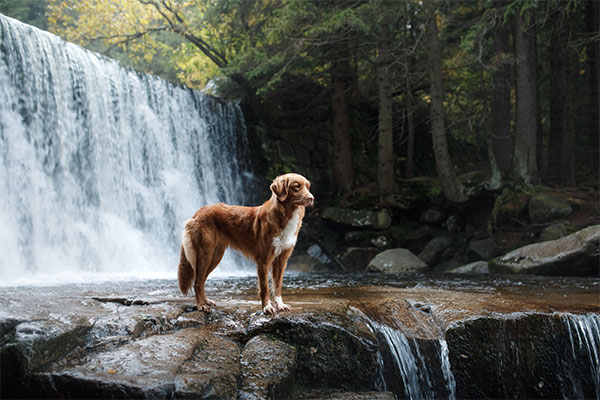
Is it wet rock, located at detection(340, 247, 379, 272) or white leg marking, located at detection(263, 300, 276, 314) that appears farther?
wet rock, located at detection(340, 247, 379, 272)

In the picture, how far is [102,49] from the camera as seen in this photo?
29266 millimetres

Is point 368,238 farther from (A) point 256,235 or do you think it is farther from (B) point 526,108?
(A) point 256,235

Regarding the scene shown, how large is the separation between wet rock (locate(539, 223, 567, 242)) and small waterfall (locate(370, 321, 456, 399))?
7966 mm

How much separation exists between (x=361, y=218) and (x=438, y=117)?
3.87m

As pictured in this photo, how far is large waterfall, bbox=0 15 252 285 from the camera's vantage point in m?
10.1

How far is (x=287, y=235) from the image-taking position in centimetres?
429

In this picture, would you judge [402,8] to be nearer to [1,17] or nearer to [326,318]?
[1,17]

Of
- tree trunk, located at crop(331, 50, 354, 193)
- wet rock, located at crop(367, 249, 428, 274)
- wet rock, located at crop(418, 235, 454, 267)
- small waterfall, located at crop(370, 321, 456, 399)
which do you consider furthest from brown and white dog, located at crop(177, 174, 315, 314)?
tree trunk, located at crop(331, 50, 354, 193)

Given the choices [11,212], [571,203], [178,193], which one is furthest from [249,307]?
[571,203]

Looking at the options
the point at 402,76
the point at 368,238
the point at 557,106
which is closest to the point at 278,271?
the point at 368,238

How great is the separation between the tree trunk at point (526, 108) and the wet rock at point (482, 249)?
2.08 metres

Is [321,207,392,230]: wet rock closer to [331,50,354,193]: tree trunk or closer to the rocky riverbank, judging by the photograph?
[331,50,354,193]: tree trunk

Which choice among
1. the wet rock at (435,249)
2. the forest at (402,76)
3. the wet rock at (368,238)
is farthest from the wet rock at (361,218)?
the wet rock at (435,249)

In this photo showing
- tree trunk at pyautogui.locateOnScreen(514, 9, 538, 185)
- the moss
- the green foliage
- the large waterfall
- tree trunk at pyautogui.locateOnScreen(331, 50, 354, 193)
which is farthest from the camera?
the green foliage
